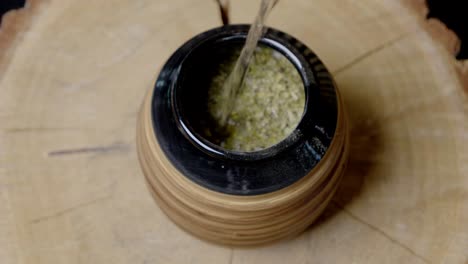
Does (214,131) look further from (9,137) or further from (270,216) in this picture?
(9,137)

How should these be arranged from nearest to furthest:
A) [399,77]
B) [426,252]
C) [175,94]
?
[175,94], [426,252], [399,77]

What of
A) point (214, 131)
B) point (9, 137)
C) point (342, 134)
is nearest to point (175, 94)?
point (214, 131)

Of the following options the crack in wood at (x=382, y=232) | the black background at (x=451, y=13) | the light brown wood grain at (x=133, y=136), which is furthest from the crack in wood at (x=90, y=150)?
the black background at (x=451, y=13)

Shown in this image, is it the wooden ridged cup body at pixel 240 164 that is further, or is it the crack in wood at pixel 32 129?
the crack in wood at pixel 32 129

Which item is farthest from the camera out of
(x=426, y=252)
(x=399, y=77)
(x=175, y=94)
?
(x=399, y=77)

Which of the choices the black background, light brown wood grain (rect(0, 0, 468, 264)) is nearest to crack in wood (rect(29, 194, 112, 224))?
light brown wood grain (rect(0, 0, 468, 264))

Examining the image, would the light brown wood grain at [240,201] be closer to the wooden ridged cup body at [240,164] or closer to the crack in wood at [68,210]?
the wooden ridged cup body at [240,164]

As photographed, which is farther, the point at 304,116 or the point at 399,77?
the point at 399,77
